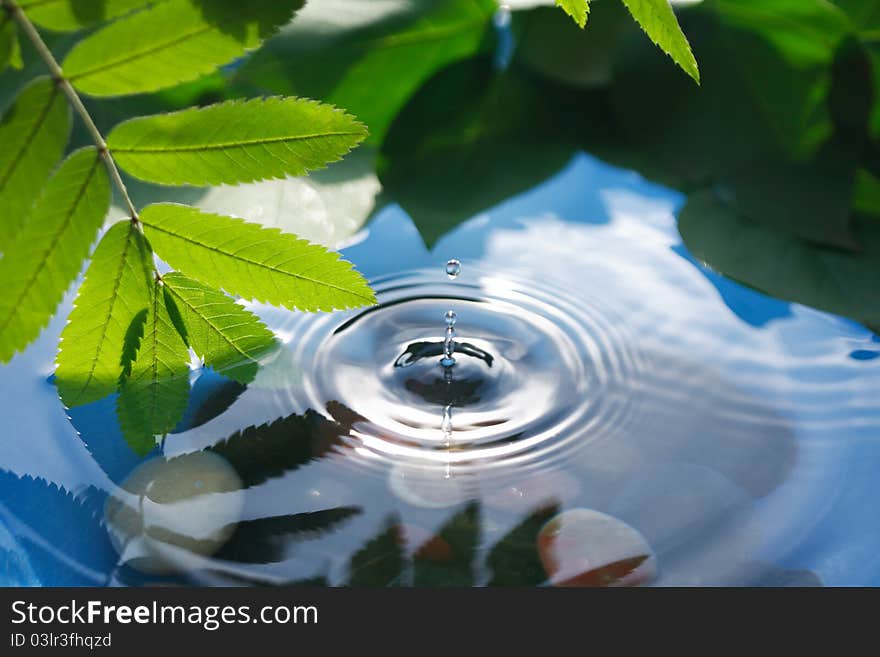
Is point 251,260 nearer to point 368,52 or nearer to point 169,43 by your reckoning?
point 169,43

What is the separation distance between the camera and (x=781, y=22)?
103 cm

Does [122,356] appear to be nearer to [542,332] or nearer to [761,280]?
[542,332]

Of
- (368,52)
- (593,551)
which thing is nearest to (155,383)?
(593,551)

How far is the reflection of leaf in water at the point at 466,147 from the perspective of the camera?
39.4 inches

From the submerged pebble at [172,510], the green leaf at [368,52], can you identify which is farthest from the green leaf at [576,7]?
the green leaf at [368,52]

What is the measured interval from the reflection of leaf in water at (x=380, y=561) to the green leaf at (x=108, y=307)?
0.60ft

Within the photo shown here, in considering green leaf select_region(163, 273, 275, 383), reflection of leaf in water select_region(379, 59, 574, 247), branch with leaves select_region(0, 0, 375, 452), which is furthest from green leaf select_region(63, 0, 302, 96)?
reflection of leaf in water select_region(379, 59, 574, 247)

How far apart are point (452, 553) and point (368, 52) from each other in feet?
2.03

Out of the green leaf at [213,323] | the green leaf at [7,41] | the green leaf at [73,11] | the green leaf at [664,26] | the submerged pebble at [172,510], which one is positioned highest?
the green leaf at [73,11]

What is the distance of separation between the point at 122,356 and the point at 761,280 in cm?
57

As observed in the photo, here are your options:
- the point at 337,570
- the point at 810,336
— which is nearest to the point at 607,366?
the point at 810,336

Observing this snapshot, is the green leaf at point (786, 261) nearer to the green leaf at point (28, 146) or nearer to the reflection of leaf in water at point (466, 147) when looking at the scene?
the reflection of leaf in water at point (466, 147)

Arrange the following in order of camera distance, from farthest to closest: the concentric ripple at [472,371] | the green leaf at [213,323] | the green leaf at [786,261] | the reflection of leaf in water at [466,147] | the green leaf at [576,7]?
the reflection of leaf in water at [466,147] → the green leaf at [786,261] → the concentric ripple at [472,371] → the green leaf at [213,323] → the green leaf at [576,7]

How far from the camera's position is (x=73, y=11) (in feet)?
1.68
